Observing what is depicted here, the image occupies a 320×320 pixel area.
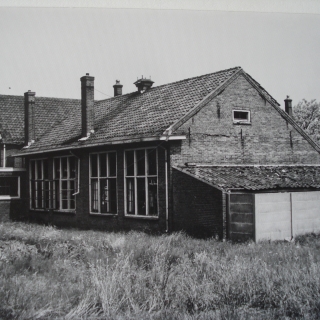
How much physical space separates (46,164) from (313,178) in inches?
520

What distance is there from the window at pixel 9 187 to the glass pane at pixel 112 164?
27.6 feet

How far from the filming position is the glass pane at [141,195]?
1780 cm

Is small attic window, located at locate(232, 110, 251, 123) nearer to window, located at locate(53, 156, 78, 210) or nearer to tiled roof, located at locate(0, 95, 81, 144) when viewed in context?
window, located at locate(53, 156, 78, 210)

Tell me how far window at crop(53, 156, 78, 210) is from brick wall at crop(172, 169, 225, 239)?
6.30 meters

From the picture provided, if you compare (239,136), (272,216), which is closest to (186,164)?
(239,136)

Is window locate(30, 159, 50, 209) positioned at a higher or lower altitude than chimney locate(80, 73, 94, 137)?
lower

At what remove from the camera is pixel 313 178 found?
17.5 m

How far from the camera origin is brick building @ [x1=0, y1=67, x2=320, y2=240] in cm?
1501

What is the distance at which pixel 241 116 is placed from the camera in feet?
62.6

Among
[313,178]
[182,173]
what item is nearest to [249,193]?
[182,173]

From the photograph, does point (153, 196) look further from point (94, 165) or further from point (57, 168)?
point (57, 168)

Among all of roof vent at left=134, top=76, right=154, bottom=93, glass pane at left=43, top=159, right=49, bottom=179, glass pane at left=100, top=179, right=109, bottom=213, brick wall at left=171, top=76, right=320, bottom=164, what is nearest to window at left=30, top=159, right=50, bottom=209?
glass pane at left=43, top=159, right=49, bottom=179

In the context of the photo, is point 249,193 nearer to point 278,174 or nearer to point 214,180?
point 214,180

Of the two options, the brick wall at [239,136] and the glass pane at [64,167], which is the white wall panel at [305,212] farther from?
the glass pane at [64,167]
